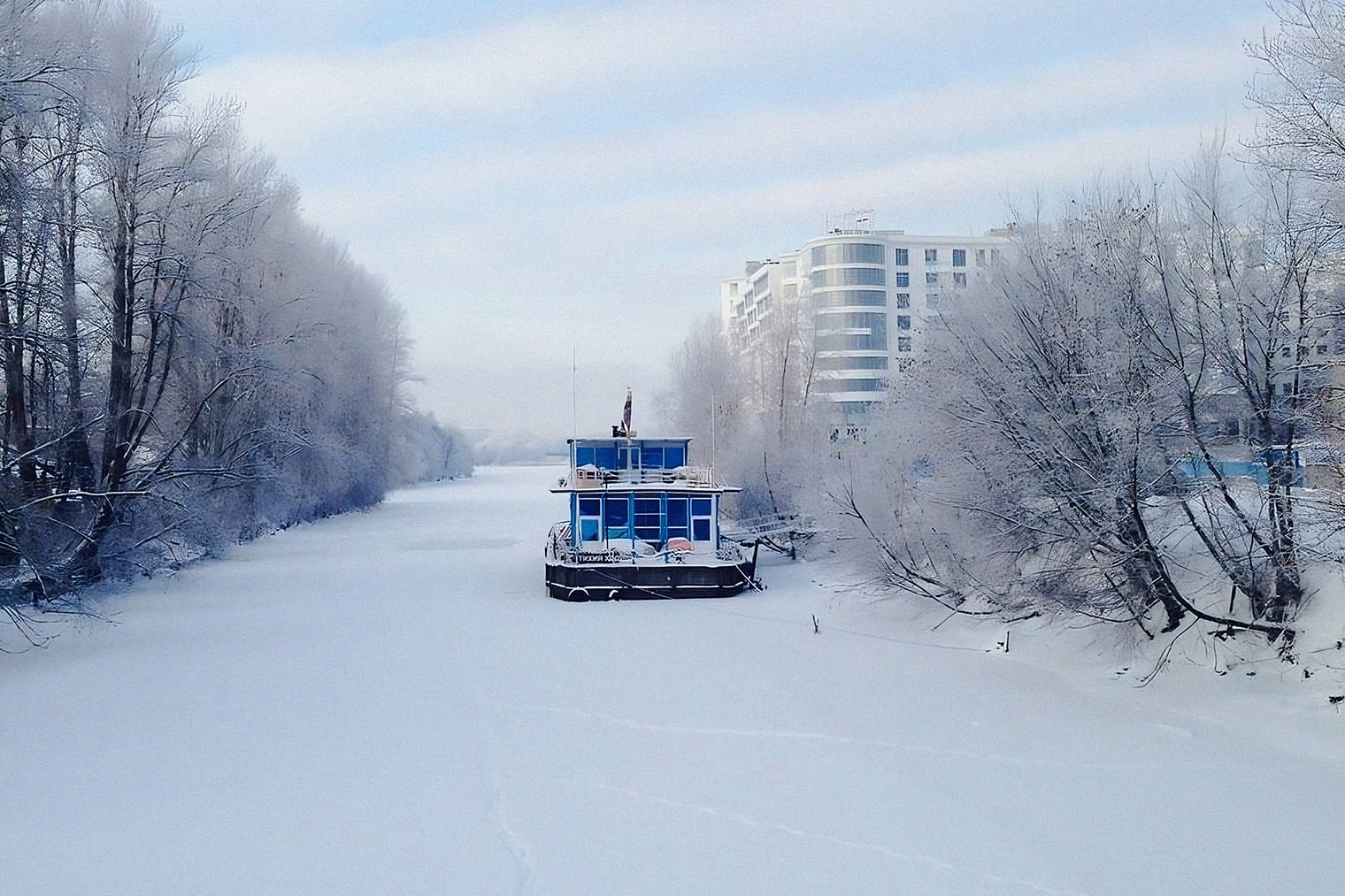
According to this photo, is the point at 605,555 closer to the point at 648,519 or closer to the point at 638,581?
the point at 638,581

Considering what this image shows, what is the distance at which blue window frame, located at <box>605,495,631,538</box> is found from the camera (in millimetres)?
23516

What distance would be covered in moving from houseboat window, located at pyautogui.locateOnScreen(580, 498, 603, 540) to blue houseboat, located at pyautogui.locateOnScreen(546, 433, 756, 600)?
0.06 ft

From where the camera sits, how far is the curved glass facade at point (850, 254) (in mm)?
59219

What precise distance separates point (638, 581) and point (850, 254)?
4126 centimetres

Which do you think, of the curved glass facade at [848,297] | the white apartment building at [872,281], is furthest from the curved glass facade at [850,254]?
the curved glass facade at [848,297]

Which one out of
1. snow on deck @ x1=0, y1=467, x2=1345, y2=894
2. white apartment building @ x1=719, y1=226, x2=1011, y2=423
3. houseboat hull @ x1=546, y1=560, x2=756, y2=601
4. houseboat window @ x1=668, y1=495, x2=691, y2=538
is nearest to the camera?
snow on deck @ x1=0, y1=467, x2=1345, y2=894

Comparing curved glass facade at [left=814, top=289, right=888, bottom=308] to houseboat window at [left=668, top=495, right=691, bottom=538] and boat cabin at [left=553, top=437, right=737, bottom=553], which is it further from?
houseboat window at [left=668, top=495, right=691, bottom=538]

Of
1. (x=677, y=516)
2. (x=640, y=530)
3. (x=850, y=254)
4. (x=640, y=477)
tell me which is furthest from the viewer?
(x=850, y=254)

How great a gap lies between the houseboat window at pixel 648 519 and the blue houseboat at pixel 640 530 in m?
0.02

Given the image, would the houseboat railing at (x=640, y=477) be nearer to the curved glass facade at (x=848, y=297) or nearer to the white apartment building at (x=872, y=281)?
the white apartment building at (x=872, y=281)

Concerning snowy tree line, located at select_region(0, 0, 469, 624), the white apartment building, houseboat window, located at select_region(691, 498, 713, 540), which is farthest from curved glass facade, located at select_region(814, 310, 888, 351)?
houseboat window, located at select_region(691, 498, 713, 540)

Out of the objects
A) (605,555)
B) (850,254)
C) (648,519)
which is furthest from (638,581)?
(850,254)

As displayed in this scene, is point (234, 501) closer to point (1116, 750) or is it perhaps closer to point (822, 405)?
point (822, 405)

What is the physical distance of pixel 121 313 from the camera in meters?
19.9
